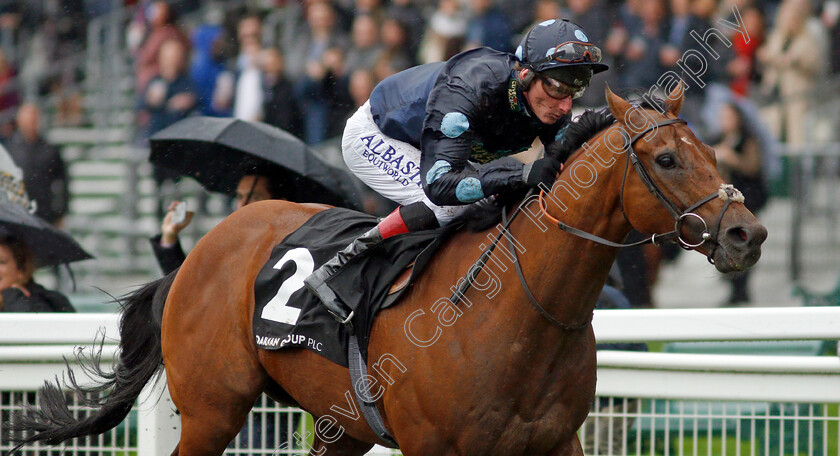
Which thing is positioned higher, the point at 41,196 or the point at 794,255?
the point at 41,196

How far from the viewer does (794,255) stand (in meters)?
7.36

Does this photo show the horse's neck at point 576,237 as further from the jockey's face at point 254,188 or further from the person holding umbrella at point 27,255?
the person holding umbrella at point 27,255

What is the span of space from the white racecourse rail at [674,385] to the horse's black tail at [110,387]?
0.08m

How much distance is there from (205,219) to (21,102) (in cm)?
260

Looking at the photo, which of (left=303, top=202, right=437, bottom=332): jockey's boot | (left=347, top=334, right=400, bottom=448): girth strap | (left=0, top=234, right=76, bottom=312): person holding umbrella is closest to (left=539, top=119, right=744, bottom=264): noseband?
(left=303, top=202, right=437, bottom=332): jockey's boot

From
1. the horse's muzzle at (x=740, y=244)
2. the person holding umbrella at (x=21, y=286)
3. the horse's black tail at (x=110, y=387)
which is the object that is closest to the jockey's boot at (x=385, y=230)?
the horse's black tail at (x=110, y=387)

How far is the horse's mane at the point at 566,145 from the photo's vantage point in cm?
278

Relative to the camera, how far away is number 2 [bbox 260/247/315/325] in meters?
3.35

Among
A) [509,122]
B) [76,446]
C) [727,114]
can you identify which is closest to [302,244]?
[509,122]

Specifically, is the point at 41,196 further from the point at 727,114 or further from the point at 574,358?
the point at 574,358

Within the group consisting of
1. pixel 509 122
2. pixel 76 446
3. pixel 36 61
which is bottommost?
pixel 76 446

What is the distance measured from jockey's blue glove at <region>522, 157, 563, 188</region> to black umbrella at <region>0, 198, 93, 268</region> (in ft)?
9.94

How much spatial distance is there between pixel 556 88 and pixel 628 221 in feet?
1.65

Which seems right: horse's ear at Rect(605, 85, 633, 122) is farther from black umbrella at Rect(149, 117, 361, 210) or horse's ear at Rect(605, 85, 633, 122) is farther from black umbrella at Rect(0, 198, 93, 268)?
black umbrella at Rect(0, 198, 93, 268)
